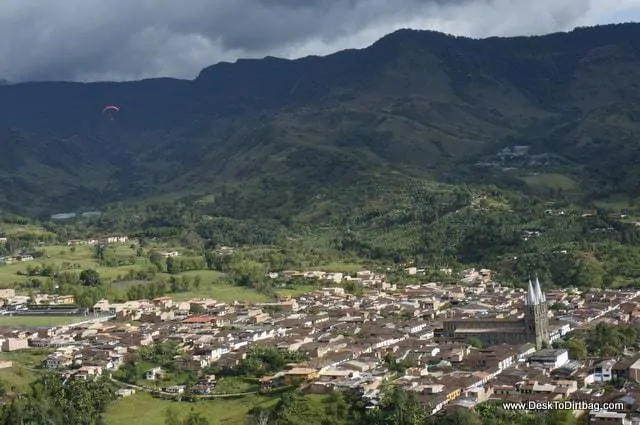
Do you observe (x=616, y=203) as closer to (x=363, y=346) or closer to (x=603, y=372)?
(x=363, y=346)

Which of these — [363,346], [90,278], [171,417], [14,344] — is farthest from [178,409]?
[90,278]

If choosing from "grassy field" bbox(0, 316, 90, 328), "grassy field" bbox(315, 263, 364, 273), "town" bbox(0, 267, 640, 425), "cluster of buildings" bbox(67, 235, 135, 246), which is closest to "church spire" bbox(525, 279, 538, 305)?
"town" bbox(0, 267, 640, 425)

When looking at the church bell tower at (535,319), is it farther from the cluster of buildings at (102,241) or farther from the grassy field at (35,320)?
the cluster of buildings at (102,241)

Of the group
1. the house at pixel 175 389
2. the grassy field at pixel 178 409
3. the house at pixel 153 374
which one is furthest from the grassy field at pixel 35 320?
the grassy field at pixel 178 409

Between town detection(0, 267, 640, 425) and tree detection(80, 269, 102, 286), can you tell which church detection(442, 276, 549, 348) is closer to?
town detection(0, 267, 640, 425)

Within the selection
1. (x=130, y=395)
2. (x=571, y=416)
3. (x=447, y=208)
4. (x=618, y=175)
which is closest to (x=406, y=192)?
(x=447, y=208)
